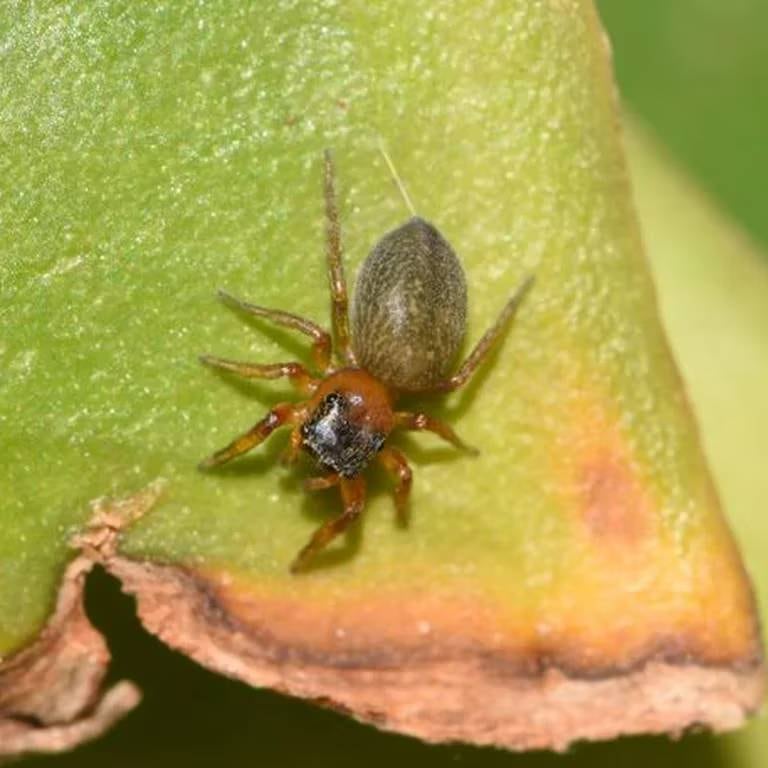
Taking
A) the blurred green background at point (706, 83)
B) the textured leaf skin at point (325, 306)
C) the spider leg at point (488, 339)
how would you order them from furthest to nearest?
the blurred green background at point (706, 83) → the spider leg at point (488, 339) → the textured leaf skin at point (325, 306)

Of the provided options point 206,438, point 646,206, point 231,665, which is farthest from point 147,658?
point 646,206

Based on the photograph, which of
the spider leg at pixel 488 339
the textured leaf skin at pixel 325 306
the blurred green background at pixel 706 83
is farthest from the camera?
the blurred green background at pixel 706 83

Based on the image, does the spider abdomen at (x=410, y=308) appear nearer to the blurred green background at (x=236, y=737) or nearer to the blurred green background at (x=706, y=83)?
the blurred green background at (x=236, y=737)

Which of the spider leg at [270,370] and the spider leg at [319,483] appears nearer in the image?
→ the spider leg at [270,370]

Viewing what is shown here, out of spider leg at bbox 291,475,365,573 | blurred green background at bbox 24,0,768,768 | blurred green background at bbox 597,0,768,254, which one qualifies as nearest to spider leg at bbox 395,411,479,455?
spider leg at bbox 291,475,365,573

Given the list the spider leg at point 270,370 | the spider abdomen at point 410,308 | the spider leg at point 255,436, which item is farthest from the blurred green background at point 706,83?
the spider leg at point 255,436

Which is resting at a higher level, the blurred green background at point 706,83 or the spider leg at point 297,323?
the spider leg at point 297,323

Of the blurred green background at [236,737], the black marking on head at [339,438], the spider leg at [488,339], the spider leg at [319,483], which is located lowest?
the blurred green background at [236,737]

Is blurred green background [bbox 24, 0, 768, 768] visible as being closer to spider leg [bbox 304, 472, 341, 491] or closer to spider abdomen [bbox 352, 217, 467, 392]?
spider leg [bbox 304, 472, 341, 491]
